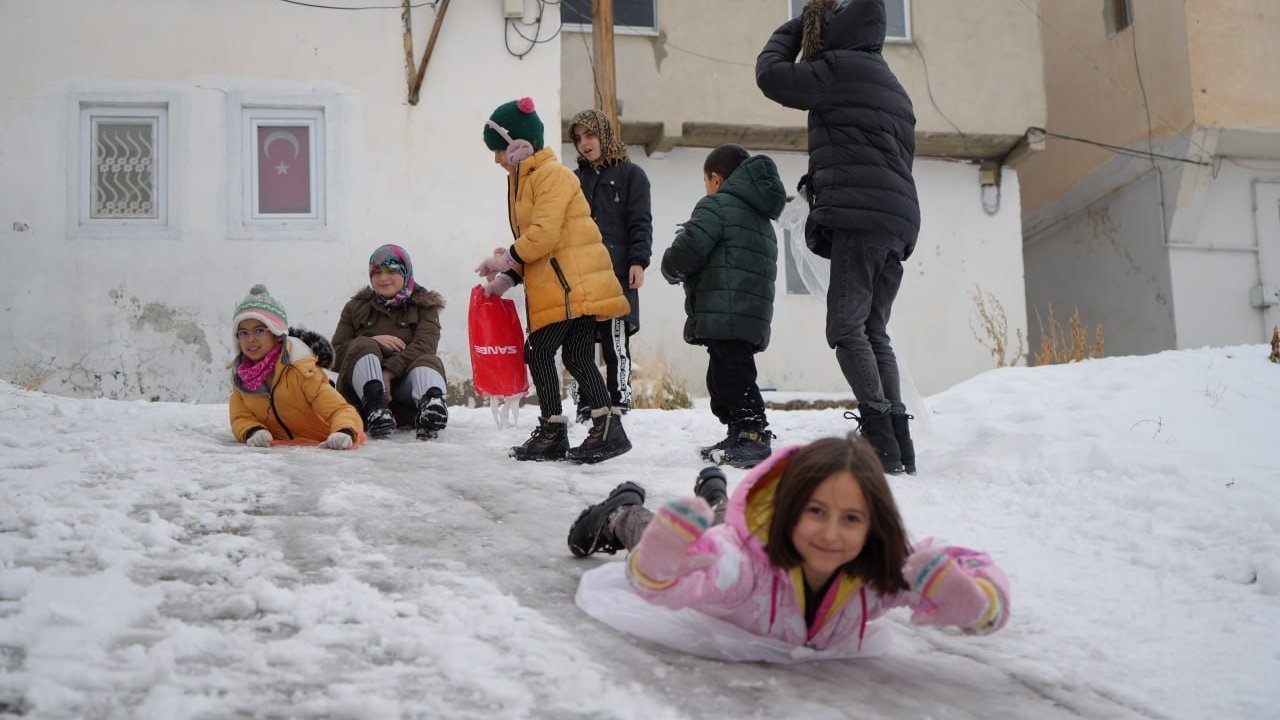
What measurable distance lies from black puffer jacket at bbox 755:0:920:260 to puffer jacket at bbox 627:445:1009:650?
287cm

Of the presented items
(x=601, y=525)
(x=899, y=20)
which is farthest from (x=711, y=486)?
(x=899, y=20)

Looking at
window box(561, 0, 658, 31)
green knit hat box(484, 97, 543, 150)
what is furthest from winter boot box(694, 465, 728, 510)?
window box(561, 0, 658, 31)

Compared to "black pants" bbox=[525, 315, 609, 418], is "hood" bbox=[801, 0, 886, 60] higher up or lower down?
higher up

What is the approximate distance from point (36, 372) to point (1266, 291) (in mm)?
13290

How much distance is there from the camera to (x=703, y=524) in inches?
113

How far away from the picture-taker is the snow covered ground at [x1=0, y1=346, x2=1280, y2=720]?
2.62 meters

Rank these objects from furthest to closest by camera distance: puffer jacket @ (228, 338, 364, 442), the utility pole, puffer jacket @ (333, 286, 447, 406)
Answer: the utility pole → puffer jacket @ (333, 286, 447, 406) → puffer jacket @ (228, 338, 364, 442)

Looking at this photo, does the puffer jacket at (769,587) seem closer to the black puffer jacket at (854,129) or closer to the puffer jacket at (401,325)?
the black puffer jacket at (854,129)

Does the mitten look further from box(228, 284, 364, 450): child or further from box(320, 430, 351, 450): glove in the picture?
box(228, 284, 364, 450): child

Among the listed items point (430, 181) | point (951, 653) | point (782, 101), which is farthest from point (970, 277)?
point (951, 653)

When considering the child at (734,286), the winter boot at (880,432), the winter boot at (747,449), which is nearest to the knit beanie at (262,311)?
the child at (734,286)

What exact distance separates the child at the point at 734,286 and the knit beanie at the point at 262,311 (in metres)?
2.03

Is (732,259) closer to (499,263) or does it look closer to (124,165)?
(499,263)

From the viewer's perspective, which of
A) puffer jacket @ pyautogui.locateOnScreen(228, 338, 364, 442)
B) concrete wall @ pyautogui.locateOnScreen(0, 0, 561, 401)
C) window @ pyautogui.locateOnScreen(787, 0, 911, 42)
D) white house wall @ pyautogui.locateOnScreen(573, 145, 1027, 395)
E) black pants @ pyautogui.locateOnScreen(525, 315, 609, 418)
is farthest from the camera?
window @ pyautogui.locateOnScreen(787, 0, 911, 42)
